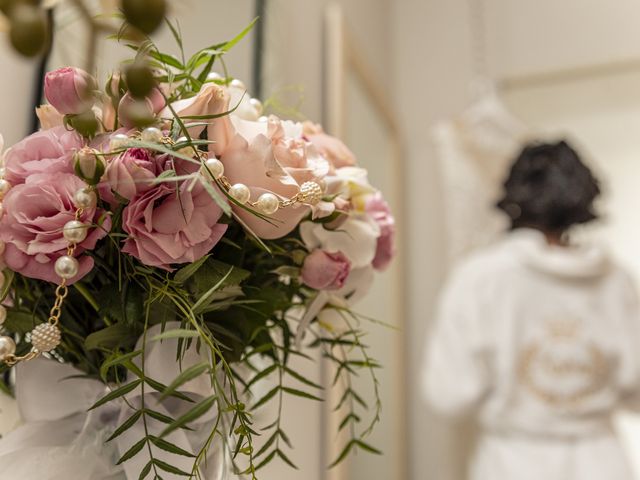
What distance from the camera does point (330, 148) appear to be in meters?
0.53

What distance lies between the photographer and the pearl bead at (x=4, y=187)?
0.35 meters

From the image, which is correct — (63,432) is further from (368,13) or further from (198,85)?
(368,13)

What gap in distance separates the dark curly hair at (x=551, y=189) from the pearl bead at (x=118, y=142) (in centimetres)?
124

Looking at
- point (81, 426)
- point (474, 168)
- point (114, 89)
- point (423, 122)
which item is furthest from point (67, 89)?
point (423, 122)

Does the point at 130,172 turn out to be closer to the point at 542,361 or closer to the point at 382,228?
the point at 382,228

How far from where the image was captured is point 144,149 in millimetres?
352

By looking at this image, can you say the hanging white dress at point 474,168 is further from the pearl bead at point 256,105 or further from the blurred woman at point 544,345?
the pearl bead at point 256,105

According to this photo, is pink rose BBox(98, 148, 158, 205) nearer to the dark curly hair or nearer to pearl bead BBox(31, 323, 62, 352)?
pearl bead BBox(31, 323, 62, 352)

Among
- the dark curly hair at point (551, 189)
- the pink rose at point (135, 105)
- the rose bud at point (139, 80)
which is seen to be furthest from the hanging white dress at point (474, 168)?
the rose bud at point (139, 80)

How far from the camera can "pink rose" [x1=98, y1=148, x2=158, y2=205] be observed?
0.34 m

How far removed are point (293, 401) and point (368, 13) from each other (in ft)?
4.33

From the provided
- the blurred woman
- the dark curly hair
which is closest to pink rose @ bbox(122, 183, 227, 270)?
the blurred woman

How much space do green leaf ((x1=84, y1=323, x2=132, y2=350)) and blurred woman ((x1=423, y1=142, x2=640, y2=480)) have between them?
1.08 metres

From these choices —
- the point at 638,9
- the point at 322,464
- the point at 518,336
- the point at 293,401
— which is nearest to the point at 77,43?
Result: the point at 293,401
